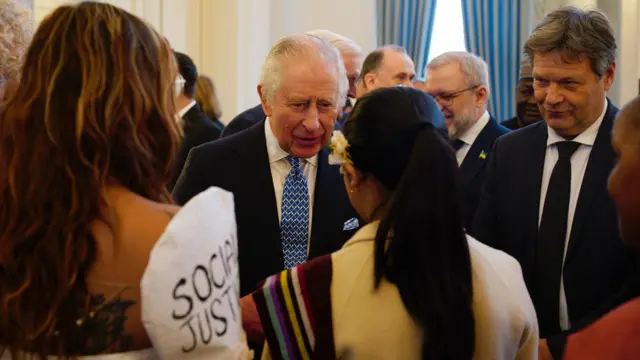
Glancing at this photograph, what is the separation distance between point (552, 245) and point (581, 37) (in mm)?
699

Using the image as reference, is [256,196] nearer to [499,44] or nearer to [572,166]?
[572,166]

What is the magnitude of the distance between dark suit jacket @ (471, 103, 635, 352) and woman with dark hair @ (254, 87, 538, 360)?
78 cm

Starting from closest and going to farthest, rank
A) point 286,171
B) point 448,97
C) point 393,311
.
A: 1. point 393,311
2. point 286,171
3. point 448,97

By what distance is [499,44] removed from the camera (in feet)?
25.8

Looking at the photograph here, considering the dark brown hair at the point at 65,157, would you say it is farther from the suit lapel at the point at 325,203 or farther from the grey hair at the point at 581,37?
the grey hair at the point at 581,37

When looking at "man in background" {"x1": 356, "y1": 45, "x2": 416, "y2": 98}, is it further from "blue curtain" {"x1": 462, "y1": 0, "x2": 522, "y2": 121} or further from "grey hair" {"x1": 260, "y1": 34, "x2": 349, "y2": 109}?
"blue curtain" {"x1": 462, "y1": 0, "x2": 522, "y2": 121}

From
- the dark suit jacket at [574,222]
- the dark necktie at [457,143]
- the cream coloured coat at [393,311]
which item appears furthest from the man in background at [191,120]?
the cream coloured coat at [393,311]

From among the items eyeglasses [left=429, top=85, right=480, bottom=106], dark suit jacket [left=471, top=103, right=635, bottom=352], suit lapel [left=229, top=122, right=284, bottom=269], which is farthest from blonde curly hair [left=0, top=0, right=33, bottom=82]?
eyeglasses [left=429, top=85, right=480, bottom=106]

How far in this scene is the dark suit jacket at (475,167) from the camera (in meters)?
3.67

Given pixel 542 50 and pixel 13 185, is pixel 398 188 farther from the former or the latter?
pixel 542 50

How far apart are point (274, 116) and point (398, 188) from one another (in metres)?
1.12

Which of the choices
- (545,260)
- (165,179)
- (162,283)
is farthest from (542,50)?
(162,283)

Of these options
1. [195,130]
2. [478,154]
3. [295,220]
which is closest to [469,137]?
[478,154]

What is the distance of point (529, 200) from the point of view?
273 cm
